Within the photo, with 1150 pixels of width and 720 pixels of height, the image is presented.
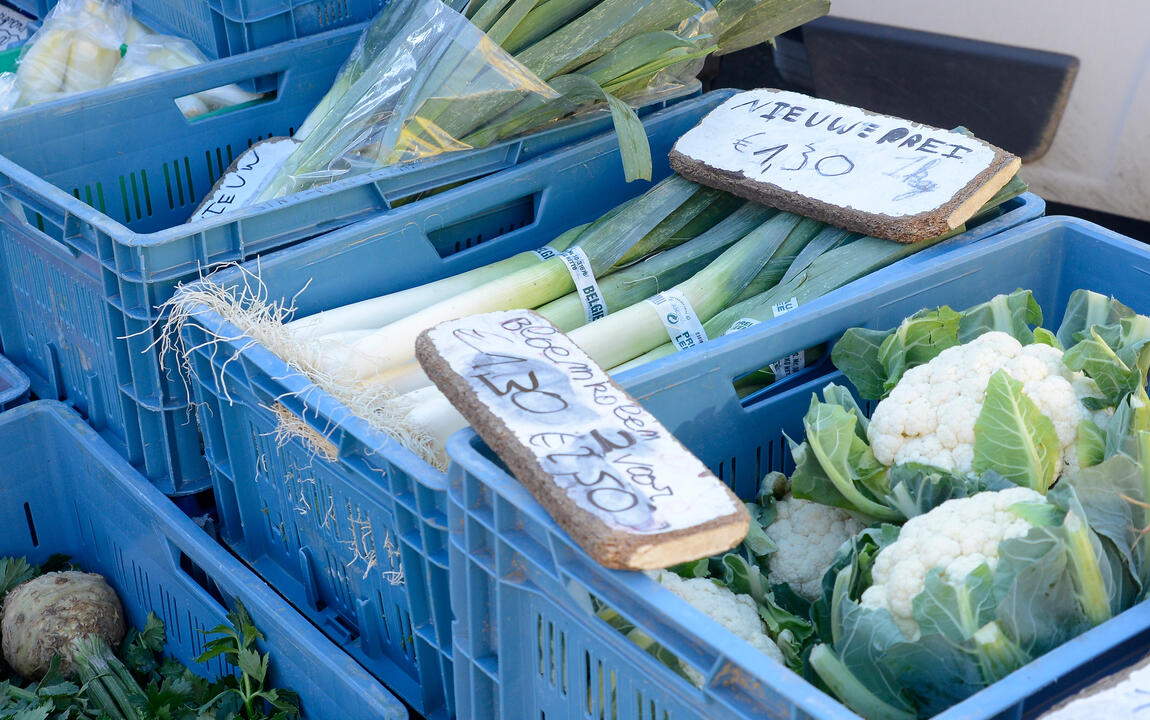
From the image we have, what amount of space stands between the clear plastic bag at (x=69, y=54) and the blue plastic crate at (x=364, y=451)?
1140 millimetres

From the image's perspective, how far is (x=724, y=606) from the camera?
1359mm

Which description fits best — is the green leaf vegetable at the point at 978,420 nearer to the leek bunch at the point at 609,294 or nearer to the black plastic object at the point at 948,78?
the leek bunch at the point at 609,294

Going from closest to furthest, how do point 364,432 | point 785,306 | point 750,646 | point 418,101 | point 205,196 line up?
point 750,646 < point 364,432 < point 785,306 < point 418,101 < point 205,196

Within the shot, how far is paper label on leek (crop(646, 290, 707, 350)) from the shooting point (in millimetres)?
1980

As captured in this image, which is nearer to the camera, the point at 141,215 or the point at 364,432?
the point at 364,432

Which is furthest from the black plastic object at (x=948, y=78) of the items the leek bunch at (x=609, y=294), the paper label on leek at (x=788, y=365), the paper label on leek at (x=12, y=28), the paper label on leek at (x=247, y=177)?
the paper label on leek at (x=12, y=28)

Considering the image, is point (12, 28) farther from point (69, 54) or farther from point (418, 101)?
point (418, 101)

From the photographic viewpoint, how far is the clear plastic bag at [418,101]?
2119mm

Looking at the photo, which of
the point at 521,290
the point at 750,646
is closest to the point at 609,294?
the point at 521,290

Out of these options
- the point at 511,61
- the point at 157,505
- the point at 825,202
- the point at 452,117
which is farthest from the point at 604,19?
the point at 157,505

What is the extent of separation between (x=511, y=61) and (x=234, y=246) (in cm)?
62

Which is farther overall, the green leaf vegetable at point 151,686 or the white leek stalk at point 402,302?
the white leek stalk at point 402,302

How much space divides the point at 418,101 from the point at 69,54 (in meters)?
1.15

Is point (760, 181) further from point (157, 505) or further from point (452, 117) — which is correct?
point (157, 505)
